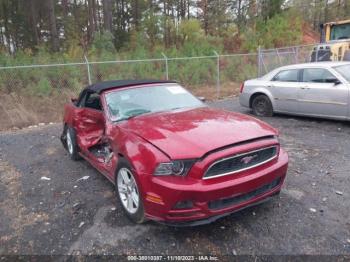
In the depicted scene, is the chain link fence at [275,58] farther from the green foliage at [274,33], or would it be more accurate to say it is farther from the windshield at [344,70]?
the windshield at [344,70]

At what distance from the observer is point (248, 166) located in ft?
9.96

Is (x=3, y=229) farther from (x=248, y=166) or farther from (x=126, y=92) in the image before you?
(x=248, y=166)

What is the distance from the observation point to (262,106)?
851cm

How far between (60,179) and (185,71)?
9.65 meters

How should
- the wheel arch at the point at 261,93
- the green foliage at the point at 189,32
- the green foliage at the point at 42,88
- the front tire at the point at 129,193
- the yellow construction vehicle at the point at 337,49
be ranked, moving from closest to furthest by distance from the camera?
the front tire at the point at 129,193, the wheel arch at the point at 261,93, the green foliage at the point at 42,88, the yellow construction vehicle at the point at 337,49, the green foliage at the point at 189,32

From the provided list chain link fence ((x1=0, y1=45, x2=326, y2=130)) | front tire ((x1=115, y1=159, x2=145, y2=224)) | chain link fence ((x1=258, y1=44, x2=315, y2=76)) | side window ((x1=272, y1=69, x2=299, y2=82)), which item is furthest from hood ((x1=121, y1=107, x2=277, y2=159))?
chain link fence ((x1=258, y1=44, x2=315, y2=76))

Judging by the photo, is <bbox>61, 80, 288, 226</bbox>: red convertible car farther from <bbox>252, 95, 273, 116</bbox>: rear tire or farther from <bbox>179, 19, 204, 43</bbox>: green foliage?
<bbox>179, 19, 204, 43</bbox>: green foliage

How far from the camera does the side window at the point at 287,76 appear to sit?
25.3 ft

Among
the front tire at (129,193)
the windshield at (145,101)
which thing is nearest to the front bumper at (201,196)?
the front tire at (129,193)

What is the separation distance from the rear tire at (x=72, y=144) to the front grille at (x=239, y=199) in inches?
131

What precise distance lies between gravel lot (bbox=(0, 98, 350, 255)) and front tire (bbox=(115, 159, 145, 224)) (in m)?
0.15

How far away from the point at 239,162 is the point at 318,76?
209 inches

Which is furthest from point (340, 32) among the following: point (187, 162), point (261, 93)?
point (187, 162)

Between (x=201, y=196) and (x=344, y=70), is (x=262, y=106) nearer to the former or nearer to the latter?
(x=344, y=70)
